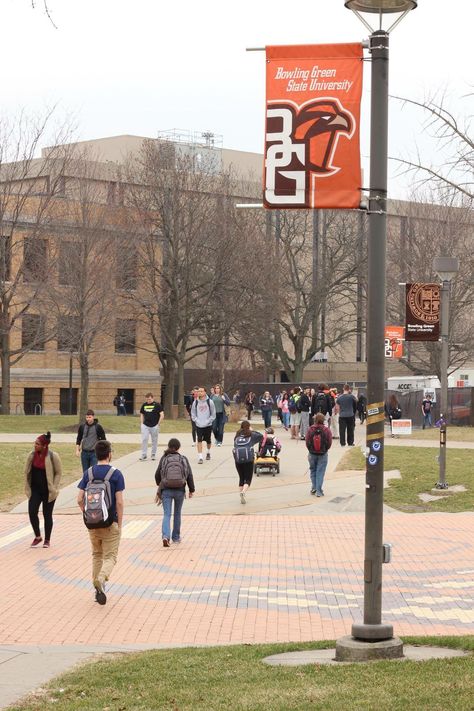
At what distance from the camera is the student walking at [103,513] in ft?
38.4

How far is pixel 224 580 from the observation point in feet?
43.2

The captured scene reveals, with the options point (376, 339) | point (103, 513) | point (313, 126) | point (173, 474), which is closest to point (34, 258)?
point (173, 474)

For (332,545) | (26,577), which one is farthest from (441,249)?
(26,577)

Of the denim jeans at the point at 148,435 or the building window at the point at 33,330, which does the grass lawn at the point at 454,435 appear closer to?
the denim jeans at the point at 148,435

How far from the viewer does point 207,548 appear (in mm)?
15633

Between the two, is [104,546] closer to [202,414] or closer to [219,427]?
[202,414]

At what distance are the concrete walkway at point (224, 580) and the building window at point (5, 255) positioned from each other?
22.3 m

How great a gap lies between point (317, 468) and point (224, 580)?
25.5ft

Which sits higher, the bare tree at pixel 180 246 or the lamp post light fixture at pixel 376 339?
the bare tree at pixel 180 246

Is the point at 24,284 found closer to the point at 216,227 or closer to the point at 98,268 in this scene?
the point at 98,268

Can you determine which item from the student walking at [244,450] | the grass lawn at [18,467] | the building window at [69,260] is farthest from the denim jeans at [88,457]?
the building window at [69,260]

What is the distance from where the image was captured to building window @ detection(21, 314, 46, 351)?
43469 mm

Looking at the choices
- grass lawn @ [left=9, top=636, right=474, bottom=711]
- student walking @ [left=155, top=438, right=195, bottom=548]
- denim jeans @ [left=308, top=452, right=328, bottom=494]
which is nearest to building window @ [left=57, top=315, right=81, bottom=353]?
denim jeans @ [left=308, top=452, right=328, bottom=494]

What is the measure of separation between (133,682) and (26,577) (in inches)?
237
